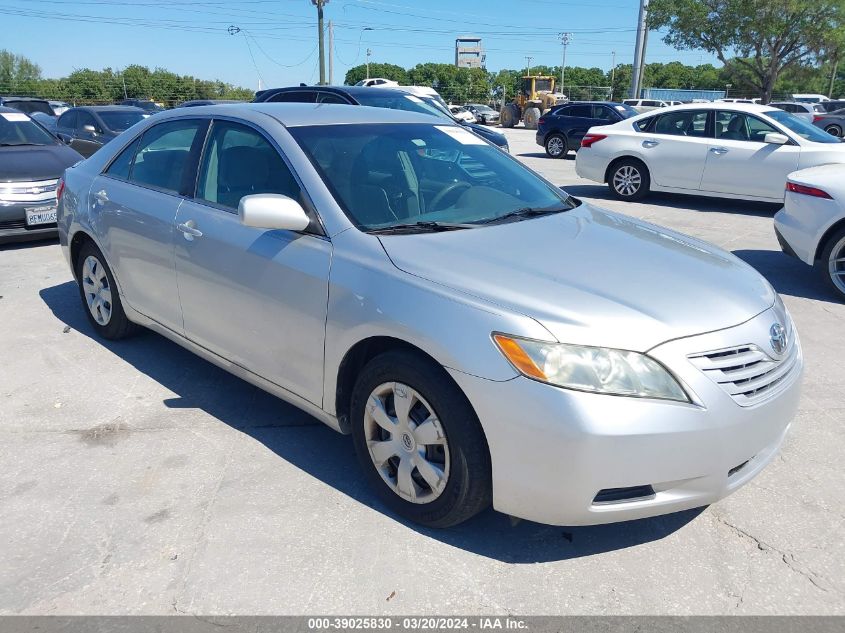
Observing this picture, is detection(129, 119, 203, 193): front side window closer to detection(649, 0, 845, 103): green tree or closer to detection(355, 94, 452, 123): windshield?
detection(355, 94, 452, 123): windshield

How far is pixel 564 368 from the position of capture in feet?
7.94

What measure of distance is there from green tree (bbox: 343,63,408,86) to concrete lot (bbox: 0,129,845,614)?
99.5 m

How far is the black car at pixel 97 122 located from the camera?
41.3 ft

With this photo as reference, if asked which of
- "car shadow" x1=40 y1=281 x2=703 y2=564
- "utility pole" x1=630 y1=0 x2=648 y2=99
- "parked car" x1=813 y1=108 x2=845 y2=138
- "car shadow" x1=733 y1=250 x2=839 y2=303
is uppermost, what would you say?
"utility pole" x1=630 y1=0 x2=648 y2=99

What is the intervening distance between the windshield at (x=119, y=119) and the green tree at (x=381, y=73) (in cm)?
8873

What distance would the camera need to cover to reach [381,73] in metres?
107

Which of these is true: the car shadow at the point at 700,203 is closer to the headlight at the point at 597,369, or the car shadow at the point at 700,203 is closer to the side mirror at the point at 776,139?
the side mirror at the point at 776,139

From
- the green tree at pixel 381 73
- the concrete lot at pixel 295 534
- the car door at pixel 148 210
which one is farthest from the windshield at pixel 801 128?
the green tree at pixel 381 73

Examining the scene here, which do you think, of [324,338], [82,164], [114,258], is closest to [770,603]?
[324,338]

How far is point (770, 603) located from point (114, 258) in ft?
13.1

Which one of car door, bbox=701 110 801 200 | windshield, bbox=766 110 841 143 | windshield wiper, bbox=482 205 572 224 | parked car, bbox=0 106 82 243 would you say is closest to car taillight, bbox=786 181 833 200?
windshield wiper, bbox=482 205 572 224

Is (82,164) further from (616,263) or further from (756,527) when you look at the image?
(756,527)

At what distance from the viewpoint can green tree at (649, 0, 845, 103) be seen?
37.0 metres

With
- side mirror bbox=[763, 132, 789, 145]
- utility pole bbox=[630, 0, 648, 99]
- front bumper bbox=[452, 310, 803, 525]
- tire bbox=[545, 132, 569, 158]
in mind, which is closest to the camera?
front bumper bbox=[452, 310, 803, 525]
